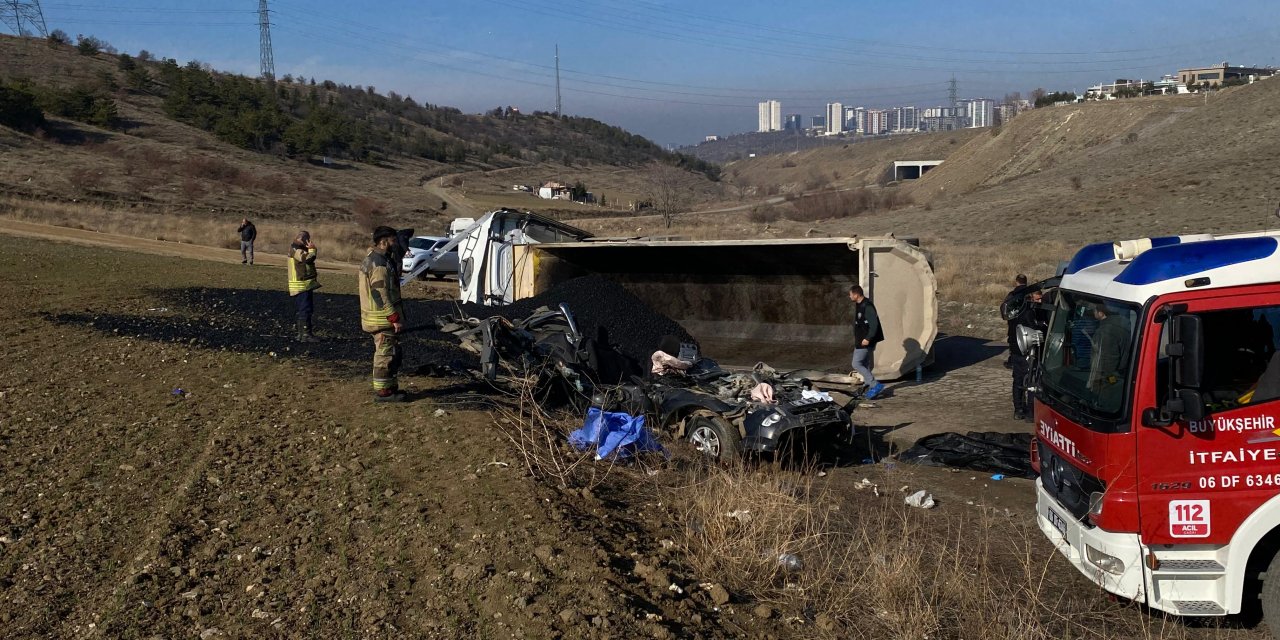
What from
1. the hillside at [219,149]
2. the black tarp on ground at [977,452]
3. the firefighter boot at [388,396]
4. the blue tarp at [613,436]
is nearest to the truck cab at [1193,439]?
the black tarp on ground at [977,452]

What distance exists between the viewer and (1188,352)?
15.9ft

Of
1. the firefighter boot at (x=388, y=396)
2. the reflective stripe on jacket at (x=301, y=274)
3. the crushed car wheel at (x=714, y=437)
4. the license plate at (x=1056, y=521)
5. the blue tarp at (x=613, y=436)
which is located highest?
the reflective stripe on jacket at (x=301, y=274)

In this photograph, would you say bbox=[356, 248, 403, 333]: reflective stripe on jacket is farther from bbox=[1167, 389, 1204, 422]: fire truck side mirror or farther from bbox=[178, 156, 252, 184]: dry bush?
bbox=[178, 156, 252, 184]: dry bush

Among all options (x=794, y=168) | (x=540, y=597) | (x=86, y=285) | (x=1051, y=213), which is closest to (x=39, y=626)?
(x=540, y=597)

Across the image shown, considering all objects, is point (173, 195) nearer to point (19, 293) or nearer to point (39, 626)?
point (19, 293)

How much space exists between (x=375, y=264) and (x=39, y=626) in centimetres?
471

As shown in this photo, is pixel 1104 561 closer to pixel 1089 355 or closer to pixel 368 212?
pixel 1089 355

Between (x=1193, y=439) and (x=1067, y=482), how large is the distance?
2.50ft

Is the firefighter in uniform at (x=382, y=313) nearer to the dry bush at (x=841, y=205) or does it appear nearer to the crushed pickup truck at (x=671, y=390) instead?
the crushed pickup truck at (x=671, y=390)

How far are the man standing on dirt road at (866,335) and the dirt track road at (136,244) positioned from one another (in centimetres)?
1747

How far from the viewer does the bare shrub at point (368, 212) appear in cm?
4822

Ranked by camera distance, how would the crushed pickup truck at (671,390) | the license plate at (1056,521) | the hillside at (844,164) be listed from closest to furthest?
the license plate at (1056,521)
the crushed pickup truck at (671,390)
the hillside at (844,164)

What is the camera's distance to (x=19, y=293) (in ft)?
44.7

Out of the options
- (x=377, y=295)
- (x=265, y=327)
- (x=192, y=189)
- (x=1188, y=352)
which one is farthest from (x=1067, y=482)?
(x=192, y=189)
